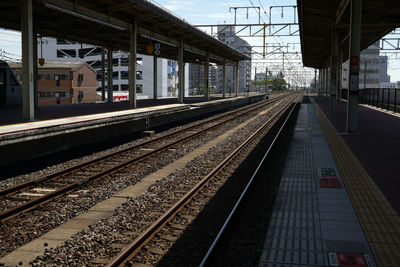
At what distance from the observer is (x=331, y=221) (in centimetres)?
657

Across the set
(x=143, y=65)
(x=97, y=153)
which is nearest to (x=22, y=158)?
(x=97, y=153)

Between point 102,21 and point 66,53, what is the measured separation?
7377 cm

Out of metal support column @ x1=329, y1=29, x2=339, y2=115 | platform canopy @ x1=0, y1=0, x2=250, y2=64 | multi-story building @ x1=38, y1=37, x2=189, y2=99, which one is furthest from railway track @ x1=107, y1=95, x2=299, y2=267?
multi-story building @ x1=38, y1=37, x2=189, y2=99

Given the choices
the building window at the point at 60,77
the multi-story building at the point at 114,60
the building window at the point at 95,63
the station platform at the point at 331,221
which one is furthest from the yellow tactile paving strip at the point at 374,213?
the building window at the point at 95,63

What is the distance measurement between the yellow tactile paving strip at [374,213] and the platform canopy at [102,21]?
41.7ft

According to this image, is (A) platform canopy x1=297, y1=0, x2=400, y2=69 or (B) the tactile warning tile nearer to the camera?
(B) the tactile warning tile

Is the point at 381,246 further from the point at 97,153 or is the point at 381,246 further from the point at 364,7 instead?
the point at 364,7

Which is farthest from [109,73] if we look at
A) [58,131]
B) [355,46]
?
[355,46]

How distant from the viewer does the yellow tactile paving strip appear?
17.2 feet

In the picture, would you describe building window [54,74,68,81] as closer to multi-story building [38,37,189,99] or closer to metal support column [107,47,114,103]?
multi-story building [38,37,189,99]

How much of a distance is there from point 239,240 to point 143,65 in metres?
85.8

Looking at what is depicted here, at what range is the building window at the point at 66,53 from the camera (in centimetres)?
8831

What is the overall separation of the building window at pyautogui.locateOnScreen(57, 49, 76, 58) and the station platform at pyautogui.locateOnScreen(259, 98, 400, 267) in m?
85.4

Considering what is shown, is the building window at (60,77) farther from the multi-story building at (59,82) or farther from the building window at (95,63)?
the building window at (95,63)
